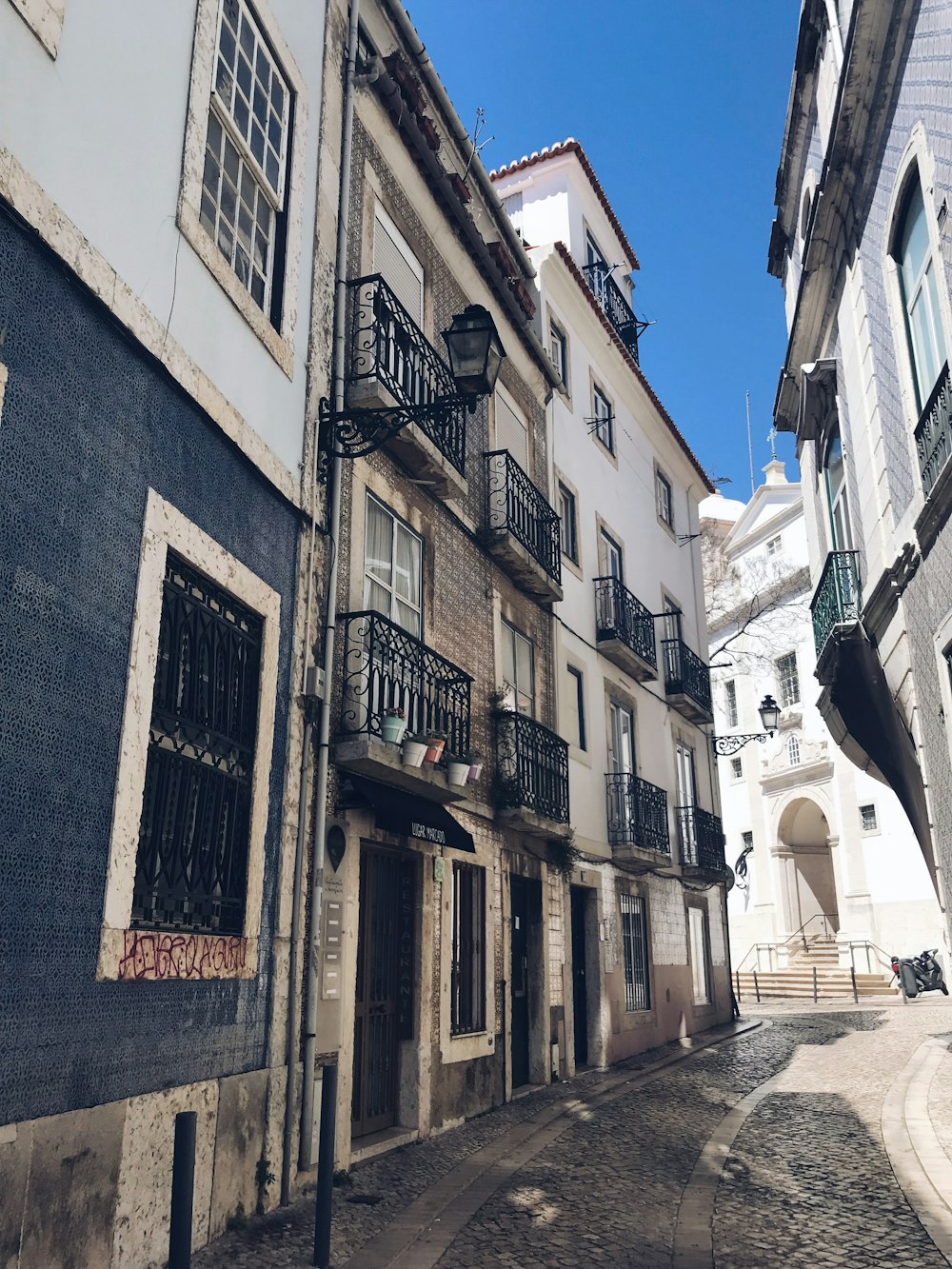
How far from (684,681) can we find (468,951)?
9.78 m

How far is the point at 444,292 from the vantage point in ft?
37.3

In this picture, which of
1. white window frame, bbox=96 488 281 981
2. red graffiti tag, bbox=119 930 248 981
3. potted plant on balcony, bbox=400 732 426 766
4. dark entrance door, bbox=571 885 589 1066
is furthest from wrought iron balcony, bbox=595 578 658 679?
red graffiti tag, bbox=119 930 248 981

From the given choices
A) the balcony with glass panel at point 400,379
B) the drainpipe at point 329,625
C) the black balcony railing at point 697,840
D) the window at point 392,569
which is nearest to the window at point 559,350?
the balcony with glass panel at point 400,379

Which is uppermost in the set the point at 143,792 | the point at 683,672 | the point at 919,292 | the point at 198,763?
the point at 919,292

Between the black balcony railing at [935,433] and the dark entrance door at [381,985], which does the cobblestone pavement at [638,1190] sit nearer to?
the dark entrance door at [381,985]

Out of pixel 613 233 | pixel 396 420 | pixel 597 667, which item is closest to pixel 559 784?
pixel 597 667

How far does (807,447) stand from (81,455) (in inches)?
475

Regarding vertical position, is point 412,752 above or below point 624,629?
below

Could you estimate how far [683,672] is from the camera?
18906mm

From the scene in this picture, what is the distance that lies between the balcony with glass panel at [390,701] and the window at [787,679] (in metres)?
28.3

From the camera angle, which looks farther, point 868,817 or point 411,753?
point 868,817

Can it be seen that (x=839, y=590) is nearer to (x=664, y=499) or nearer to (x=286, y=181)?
(x=286, y=181)

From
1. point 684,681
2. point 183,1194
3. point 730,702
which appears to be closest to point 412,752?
point 183,1194

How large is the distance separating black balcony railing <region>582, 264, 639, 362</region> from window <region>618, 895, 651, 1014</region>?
9.64m
